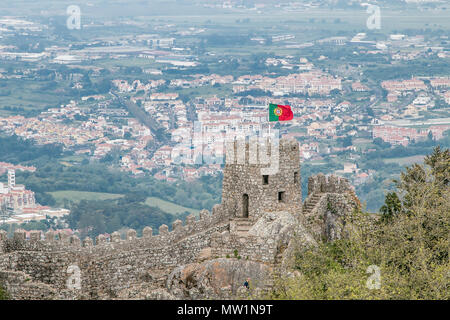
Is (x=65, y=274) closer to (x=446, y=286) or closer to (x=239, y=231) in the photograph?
(x=239, y=231)

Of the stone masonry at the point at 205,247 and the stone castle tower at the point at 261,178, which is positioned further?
the stone castle tower at the point at 261,178

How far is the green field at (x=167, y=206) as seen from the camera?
6162 inches

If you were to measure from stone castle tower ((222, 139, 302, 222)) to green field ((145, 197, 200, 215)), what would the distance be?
10359cm

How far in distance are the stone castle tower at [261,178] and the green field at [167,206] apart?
103585 mm

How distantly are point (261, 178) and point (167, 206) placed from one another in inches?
4592

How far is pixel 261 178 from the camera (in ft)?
158

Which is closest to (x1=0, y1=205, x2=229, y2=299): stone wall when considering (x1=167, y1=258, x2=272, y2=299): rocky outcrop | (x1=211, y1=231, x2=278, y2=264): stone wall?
(x1=167, y1=258, x2=272, y2=299): rocky outcrop

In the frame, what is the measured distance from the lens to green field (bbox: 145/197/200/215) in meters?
157

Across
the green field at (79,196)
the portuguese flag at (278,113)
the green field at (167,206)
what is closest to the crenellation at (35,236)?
the portuguese flag at (278,113)

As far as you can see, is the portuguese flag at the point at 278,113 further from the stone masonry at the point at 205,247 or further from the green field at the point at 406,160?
the green field at the point at 406,160

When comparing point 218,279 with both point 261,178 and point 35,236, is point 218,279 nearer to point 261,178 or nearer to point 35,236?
point 261,178

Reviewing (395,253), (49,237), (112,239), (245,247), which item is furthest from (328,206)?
(49,237)

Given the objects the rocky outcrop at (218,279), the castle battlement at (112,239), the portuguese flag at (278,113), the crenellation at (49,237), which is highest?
the portuguese flag at (278,113)
